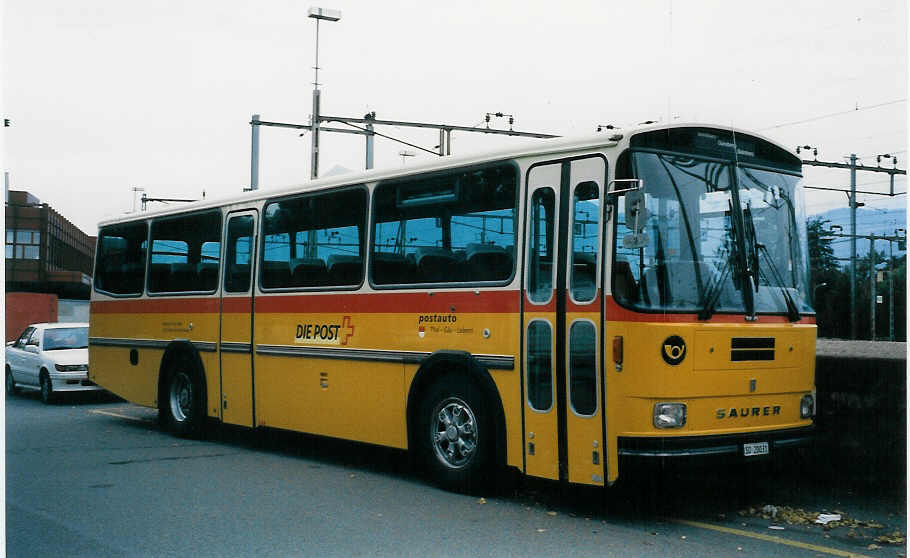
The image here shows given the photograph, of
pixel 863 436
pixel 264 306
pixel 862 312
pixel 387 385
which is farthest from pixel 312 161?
pixel 862 312

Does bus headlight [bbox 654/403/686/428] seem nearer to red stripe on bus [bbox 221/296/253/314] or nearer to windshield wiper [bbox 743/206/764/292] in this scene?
windshield wiper [bbox 743/206/764/292]

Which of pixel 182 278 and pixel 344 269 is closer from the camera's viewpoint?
pixel 344 269

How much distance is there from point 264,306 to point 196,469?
2165mm

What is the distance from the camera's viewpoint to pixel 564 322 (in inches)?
337

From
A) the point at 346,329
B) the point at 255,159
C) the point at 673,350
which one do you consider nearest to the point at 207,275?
the point at 346,329

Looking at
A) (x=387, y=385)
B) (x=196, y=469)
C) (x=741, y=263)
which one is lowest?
(x=196, y=469)

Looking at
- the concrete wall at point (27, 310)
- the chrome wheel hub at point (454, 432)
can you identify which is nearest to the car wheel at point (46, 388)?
the chrome wheel hub at point (454, 432)

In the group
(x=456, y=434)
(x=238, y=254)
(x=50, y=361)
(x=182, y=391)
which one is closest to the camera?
(x=456, y=434)

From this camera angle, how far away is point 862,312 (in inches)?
1903

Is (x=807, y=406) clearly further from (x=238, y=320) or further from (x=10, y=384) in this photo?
(x=10, y=384)

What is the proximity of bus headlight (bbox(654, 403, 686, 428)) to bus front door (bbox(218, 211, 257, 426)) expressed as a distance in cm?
612

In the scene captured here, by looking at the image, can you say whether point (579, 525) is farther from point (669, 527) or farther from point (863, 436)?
point (863, 436)

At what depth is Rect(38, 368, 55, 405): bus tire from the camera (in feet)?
65.1

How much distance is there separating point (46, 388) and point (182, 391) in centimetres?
685
